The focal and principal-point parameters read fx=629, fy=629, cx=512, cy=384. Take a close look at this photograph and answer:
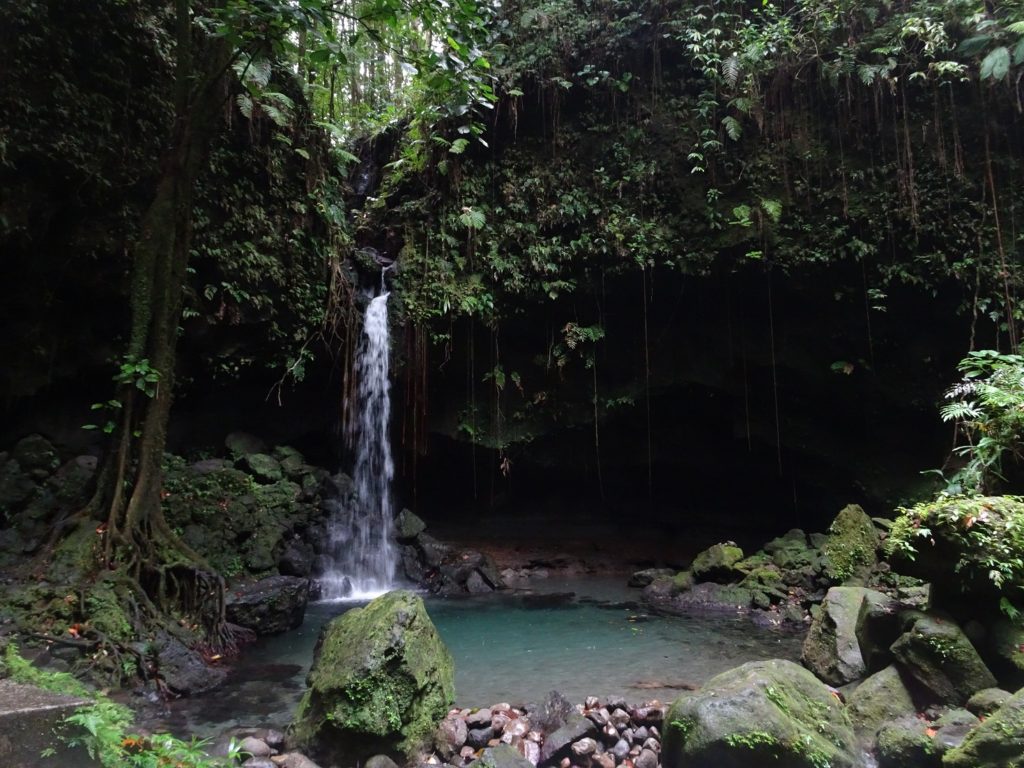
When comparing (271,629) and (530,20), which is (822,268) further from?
(271,629)

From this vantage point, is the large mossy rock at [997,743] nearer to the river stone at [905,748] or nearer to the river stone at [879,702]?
the river stone at [905,748]

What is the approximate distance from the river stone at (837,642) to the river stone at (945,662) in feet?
2.59

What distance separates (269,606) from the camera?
26.9 feet

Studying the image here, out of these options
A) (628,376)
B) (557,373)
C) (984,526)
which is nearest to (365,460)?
(557,373)

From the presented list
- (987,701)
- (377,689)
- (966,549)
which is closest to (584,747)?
(377,689)

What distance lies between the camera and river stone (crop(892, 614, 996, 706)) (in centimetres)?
477

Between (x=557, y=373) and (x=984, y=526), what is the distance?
830 centimetres

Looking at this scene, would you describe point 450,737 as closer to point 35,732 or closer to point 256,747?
point 256,747

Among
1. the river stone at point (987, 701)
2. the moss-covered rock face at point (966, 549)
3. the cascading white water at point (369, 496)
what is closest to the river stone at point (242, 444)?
the cascading white water at point (369, 496)

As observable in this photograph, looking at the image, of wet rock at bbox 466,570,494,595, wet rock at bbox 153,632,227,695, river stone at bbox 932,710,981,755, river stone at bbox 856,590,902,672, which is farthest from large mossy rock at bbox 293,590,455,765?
wet rock at bbox 466,570,494,595

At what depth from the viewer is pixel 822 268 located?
34.7 feet

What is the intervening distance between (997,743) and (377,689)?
3.94m

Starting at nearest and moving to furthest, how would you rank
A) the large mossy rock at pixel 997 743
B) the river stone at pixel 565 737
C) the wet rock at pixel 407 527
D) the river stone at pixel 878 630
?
the large mossy rock at pixel 997 743 → the river stone at pixel 565 737 → the river stone at pixel 878 630 → the wet rock at pixel 407 527

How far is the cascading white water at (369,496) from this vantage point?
11.5 meters
